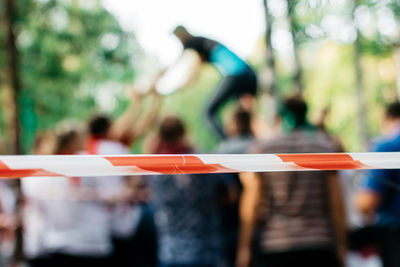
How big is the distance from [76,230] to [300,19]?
6.60 ft

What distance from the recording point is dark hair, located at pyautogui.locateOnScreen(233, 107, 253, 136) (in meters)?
3.90

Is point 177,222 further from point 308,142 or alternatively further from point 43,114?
point 43,114

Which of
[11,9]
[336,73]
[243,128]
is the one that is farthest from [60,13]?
[336,73]

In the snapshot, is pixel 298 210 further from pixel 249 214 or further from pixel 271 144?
pixel 271 144

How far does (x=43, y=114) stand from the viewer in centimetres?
1488

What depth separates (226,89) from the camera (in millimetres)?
4438

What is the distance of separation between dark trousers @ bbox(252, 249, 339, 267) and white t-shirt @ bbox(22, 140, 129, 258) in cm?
127

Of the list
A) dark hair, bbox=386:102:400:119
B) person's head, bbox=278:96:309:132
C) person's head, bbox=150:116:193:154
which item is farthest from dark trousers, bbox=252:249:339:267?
dark hair, bbox=386:102:400:119

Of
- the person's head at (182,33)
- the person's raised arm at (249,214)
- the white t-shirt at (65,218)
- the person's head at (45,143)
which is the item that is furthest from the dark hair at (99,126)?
the person's raised arm at (249,214)

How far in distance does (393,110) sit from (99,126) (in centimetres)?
223

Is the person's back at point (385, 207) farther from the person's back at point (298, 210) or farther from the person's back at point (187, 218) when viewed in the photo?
the person's back at point (187, 218)

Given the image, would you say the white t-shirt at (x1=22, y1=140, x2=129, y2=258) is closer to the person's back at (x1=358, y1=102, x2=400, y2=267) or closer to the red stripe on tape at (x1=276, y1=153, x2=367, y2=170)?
the person's back at (x1=358, y1=102, x2=400, y2=267)

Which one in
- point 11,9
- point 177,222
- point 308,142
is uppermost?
point 11,9

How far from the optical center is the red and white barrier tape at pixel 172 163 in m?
1.33
